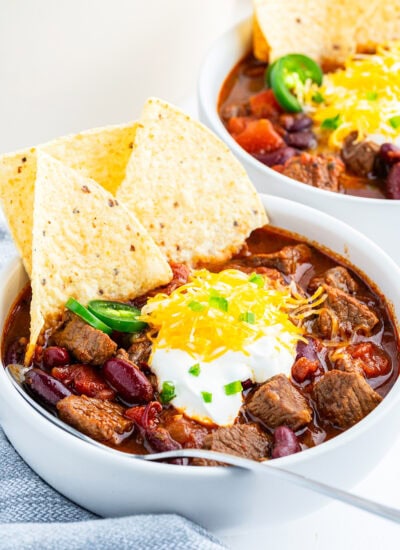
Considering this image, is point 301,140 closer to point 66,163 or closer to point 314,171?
point 314,171

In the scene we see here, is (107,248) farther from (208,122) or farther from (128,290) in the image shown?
(208,122)

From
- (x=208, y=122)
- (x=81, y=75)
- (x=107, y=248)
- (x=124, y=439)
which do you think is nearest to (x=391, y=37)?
(x=208, y=122)

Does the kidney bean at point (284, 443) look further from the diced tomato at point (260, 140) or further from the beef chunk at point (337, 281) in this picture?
the diced tomato at point (260, 140)

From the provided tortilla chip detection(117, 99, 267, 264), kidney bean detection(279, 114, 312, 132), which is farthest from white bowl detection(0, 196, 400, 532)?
kidney bean detection(279, 114, 312, 132)

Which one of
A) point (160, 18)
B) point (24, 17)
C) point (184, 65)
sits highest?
Answer: point (24, 17)

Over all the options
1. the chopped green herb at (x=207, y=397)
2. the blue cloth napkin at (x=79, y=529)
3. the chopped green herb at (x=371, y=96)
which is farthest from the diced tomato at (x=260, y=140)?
the blue cloth napkin at (x=79, y=529)

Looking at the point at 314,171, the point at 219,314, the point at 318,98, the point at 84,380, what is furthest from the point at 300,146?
the point at 84,380

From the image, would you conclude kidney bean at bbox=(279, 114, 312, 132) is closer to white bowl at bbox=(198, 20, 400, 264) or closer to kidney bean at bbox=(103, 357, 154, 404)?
white bowl at bbox=(198, 20, 400, 264)
